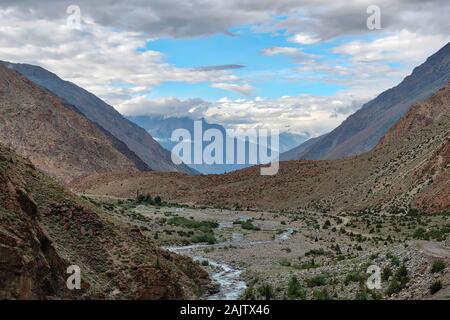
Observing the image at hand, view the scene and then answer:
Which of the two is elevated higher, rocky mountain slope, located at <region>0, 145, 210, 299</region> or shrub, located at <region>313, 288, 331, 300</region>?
rocky mountain slope, located at <region>0, 145, 210, 299</region>

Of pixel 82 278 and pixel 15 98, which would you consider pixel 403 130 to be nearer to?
pixel 15 98

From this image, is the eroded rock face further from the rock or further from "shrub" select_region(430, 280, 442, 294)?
"shrub" select_region(430, 280, 442, 294)

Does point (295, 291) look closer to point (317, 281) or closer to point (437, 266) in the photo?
point (317, 281)

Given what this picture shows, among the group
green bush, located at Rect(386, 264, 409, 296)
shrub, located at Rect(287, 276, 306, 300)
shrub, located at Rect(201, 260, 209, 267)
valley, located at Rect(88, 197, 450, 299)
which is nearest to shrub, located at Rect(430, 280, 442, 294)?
valley, located at Rect(88, 197, 450, 299)

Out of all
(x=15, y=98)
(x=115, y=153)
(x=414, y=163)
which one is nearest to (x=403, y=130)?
(x=414, y=163)

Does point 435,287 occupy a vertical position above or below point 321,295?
above

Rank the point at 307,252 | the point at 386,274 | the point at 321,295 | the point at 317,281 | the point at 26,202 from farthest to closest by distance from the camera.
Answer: the point at 307,252 → the point at 317,281 → the point at 386,274 → the point at 321,295 → the point at 26,202

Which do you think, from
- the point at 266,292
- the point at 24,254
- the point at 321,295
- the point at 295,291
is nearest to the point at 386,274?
the point at 321,295
